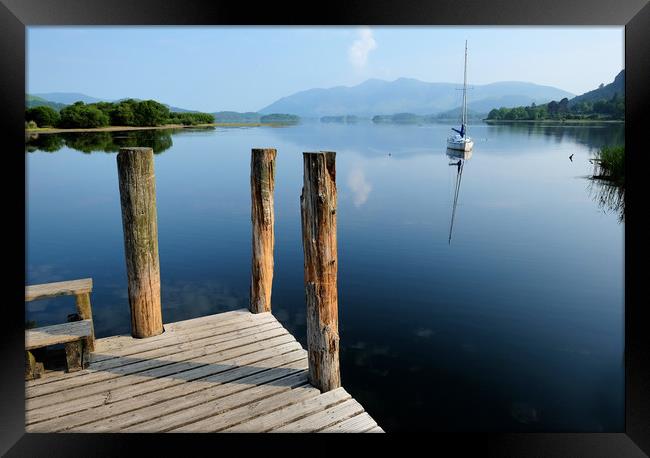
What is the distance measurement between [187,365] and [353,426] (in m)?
2.07

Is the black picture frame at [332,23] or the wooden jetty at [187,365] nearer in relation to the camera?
the black picture frame at [332,23]

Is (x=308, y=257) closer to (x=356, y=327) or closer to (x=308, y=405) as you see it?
(x=308, y=405)

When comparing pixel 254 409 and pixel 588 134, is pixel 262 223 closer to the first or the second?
pixel 254 409

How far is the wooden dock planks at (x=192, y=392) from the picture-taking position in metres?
4.15

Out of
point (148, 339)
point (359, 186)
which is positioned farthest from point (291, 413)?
point (359, 186)

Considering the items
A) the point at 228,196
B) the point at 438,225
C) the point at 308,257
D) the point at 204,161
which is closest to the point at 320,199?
the point at 308,257

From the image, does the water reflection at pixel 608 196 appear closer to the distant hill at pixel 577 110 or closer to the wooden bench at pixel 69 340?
the wooden bench at pixel 69 340

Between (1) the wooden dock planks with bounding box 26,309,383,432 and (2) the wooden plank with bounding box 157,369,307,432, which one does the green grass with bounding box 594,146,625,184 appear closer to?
(1) the wooden dock planks with bounding box 26,309,383,432

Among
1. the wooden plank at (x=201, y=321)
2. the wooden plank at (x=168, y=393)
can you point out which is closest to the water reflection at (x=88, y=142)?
the wooden plank at (x=201, y=321)

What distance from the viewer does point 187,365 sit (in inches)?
204

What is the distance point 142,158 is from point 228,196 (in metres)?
21.0

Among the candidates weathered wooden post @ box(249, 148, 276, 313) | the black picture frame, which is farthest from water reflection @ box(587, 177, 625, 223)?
the black picture frame

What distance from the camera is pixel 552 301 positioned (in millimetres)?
11562

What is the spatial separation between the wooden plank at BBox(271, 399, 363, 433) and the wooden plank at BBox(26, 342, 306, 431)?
2.63 ft
